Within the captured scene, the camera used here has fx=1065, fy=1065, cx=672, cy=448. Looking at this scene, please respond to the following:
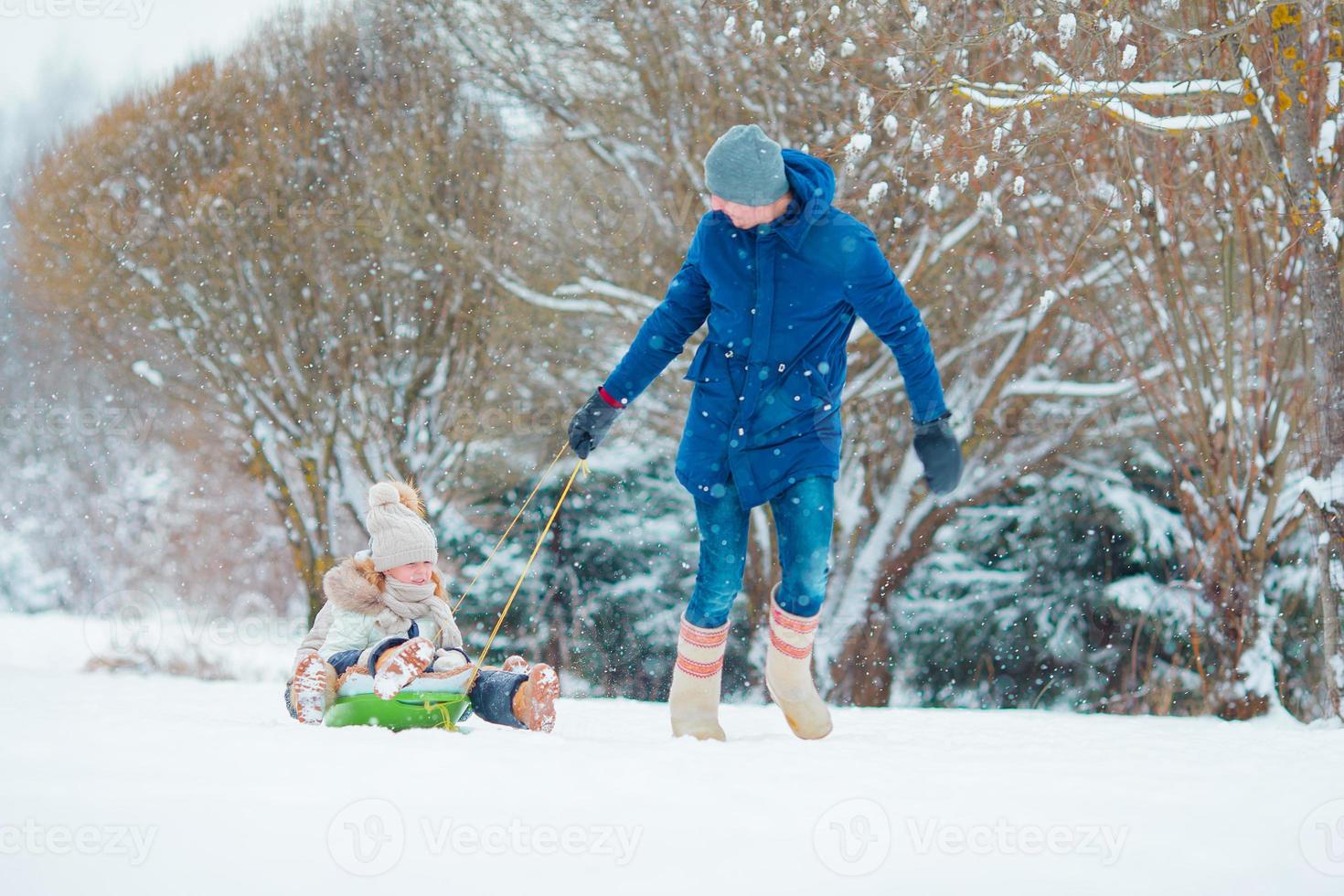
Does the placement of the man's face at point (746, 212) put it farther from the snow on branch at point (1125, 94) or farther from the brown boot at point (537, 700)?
the snow on branch at point (1125, 94)

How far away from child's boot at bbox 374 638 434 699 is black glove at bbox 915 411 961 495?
1372 mm

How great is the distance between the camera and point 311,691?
9.16 feet

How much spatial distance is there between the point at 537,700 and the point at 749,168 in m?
1.47

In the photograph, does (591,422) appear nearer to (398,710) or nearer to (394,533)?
(394,533)

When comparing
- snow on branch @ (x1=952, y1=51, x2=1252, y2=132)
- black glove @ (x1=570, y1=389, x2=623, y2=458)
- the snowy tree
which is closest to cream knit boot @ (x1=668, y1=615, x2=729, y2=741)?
black glove @ (x1=570, y1=389, x2=623, y2=458)

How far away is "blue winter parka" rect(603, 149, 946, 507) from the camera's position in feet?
8.71

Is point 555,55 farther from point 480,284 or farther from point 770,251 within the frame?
point 770,251

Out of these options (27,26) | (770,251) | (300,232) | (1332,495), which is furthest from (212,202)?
(1332,495)

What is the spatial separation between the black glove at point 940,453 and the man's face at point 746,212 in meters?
0.66

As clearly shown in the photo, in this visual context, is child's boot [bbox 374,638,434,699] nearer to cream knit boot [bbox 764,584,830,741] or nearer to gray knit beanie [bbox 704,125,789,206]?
cream knit boot [bbox 764,584,830,741]

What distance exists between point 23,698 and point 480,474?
21.2ft

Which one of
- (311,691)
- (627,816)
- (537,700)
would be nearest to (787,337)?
(537,700)

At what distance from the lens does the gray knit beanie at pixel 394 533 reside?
306 cm

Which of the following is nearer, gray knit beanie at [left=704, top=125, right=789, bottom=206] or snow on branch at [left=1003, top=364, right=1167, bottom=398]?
gray knit beanie at [left=704, top=125, right=789, bottom=206]
